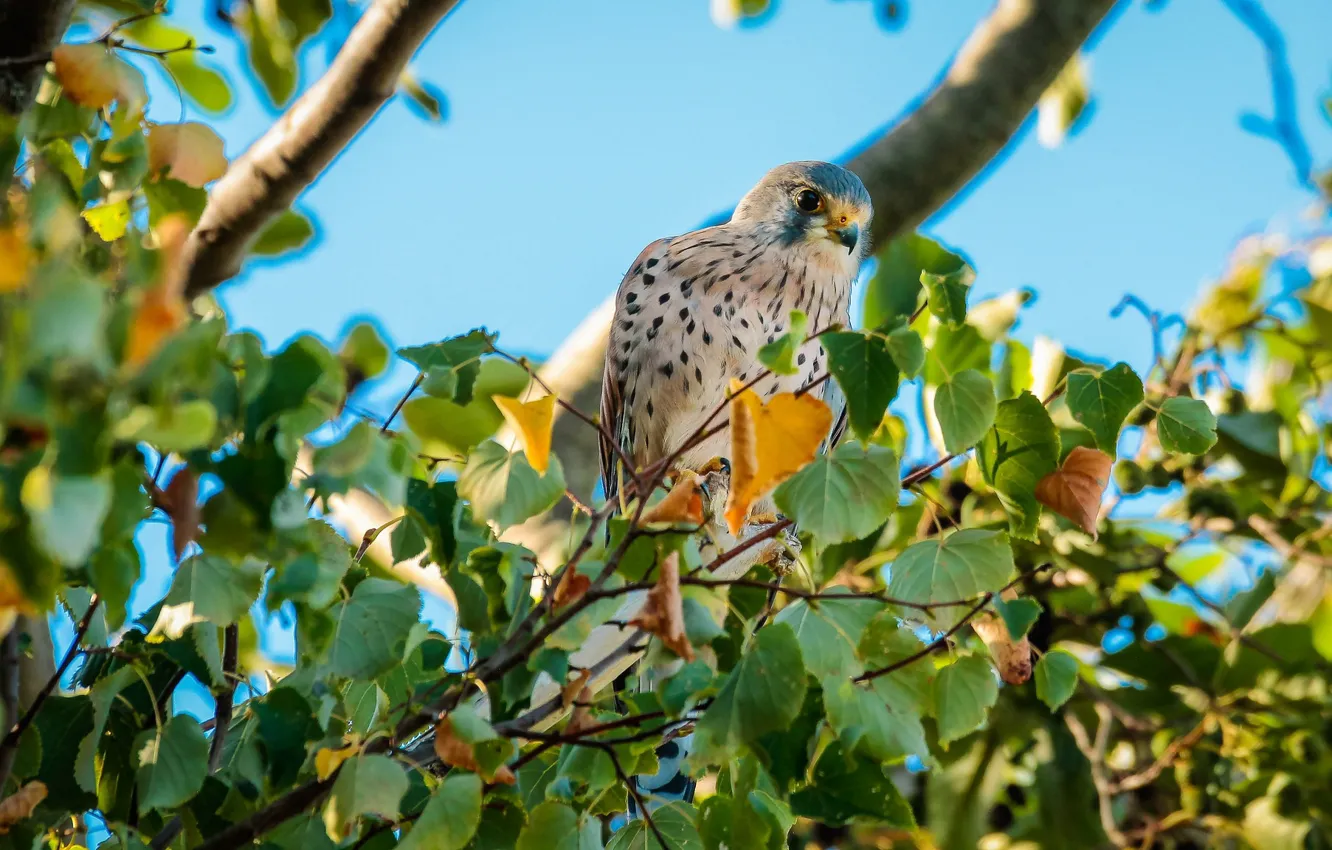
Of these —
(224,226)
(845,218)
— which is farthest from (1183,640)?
(224,226)

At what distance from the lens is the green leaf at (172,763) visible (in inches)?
55.4

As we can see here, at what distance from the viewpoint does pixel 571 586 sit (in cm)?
137

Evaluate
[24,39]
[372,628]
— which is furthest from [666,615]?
[24,39]

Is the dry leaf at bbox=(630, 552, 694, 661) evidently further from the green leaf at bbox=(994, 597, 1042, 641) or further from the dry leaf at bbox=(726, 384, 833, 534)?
the green leaf at bbox=(994, 597, 1042, 641)

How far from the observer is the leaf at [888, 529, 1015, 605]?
4.94ft

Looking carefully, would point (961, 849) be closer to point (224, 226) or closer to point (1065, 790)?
point (1065, 790)

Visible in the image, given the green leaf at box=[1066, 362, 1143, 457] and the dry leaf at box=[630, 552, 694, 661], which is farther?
the green leaf at box=[1066, 362, 1143, 457]

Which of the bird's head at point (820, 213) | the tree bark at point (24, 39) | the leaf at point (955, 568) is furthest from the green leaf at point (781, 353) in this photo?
the bird's head at point (820, 213)

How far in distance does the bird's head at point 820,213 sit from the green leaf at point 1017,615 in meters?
2.09

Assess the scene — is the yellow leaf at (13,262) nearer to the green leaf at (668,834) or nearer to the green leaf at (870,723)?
the green leaf at (870,723)

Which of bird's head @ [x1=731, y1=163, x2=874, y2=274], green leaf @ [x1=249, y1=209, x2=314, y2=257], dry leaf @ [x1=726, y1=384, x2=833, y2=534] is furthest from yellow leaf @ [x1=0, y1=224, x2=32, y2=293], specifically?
bird's head @ [x1=731, y1=163, x2=874, y2=274]

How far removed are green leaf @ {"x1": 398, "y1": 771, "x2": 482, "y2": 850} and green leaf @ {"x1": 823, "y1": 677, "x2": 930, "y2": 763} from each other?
1.27 feet

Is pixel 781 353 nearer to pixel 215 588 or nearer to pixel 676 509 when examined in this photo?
pixel 676 509

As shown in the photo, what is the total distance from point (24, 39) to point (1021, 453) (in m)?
1.35
